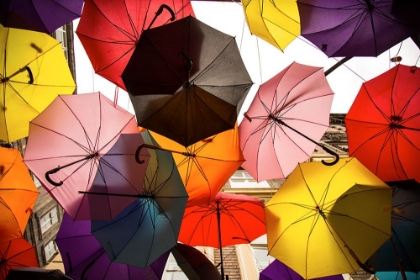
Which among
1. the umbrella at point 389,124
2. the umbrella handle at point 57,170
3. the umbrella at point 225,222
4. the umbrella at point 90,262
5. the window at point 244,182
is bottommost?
the umbrella at point 90,262

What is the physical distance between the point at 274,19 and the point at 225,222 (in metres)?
3.78

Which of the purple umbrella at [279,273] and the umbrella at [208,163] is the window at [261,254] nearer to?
the purple umbrella at [279,273]

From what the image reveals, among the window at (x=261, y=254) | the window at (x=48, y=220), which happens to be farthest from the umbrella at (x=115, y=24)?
the window at (x=48, y=220)

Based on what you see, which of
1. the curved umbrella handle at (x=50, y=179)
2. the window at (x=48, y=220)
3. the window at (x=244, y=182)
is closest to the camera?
the curved umbrella handle at (x=50, y=179)

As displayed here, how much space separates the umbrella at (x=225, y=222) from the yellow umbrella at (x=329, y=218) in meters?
0.87

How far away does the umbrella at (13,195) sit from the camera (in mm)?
4082

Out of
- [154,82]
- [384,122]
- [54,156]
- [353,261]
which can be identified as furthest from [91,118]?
[384,122]

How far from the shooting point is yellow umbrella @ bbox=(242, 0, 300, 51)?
4.07m

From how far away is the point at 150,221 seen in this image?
3613 mm

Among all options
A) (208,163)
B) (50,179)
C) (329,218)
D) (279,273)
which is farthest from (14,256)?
(329,218)

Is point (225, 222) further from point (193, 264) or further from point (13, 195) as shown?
point (13, 195)

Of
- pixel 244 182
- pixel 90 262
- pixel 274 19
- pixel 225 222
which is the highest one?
pixel 244 182

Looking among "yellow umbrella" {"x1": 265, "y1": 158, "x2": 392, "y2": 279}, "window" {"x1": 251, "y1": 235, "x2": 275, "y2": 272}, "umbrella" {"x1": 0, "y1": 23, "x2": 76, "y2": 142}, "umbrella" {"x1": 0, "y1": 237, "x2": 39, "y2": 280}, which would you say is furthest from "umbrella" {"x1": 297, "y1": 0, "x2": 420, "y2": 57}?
"window" {"x1": 251, "y1": 235, "x2": 275, "y2": 272}

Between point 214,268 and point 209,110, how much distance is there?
2697 mm
